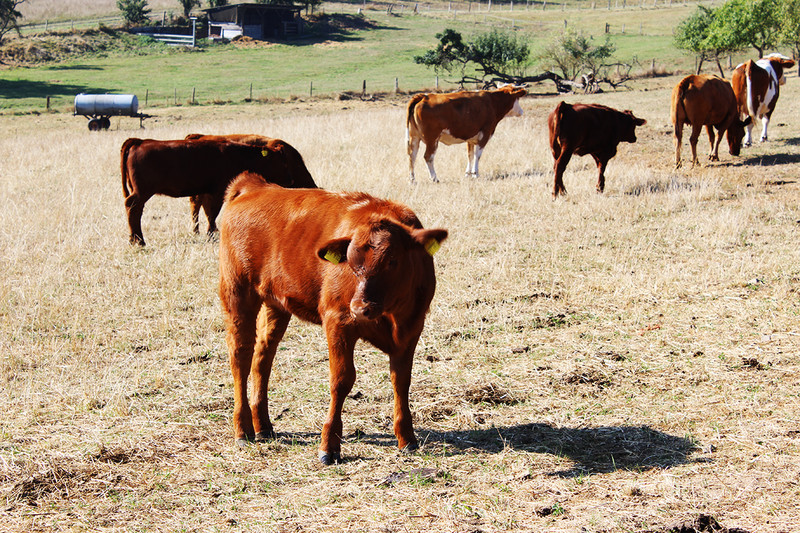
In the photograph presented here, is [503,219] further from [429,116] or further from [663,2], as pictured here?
[663,2]

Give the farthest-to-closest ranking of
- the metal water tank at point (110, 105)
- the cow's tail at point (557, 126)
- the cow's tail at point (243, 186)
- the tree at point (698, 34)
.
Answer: the tree at point (698, 34)
the metal water tank at point (110, 105)
the cow's tail at point (557, 126)
the cow's tail at point (243, 186)

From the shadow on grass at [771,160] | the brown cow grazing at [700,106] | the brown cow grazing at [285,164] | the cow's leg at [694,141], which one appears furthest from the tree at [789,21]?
the brown cow grazing at [285,164]

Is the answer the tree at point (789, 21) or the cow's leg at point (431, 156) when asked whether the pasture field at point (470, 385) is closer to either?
the cow's leg at point (431, 156)

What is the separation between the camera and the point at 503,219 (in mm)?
11375

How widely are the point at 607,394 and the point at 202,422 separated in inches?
118

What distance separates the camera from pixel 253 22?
69.6 metres

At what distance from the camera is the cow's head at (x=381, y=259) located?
4.07 meters

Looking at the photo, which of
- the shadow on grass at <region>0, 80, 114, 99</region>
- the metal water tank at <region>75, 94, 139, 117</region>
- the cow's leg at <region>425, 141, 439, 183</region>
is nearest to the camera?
the cow's leg at <region>425, 141, 439, 183</region>

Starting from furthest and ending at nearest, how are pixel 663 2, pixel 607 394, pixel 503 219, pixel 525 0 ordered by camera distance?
pixel 525 0
pixel 663 2
pixel 503 219
pixel 607 394

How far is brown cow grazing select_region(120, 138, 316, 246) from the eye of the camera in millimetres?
10547

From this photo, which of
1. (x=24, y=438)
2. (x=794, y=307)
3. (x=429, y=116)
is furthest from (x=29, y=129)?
(x=794, y=307)

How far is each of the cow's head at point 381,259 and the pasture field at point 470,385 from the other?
1124 millimetres

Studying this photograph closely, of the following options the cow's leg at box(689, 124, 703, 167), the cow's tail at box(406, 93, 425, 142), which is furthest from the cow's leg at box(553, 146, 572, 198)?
the cow's tail at box(406, 93, 425, 142)

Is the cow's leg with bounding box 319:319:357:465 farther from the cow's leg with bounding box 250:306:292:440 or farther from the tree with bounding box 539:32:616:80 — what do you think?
the tree with bounding box 539:32:616:80
